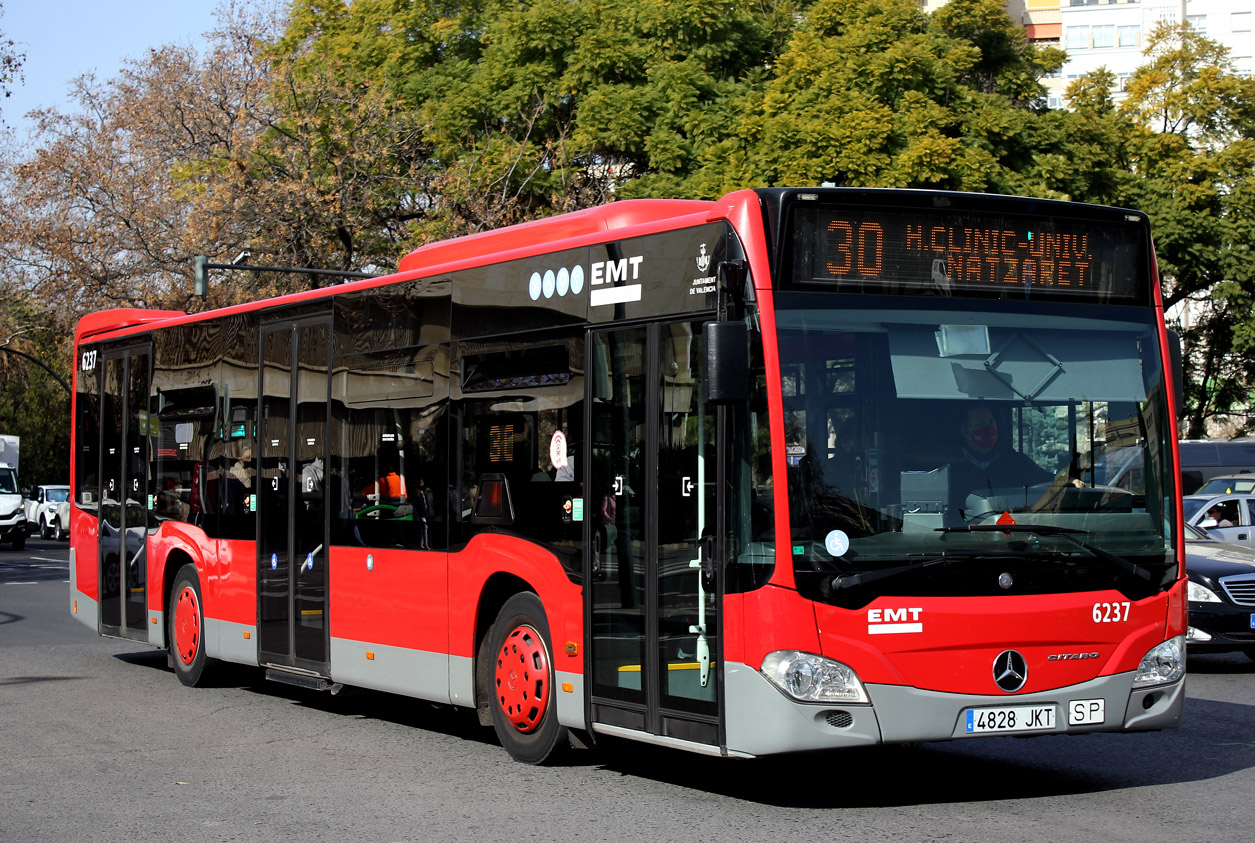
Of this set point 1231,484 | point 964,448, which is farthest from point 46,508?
point 964,448

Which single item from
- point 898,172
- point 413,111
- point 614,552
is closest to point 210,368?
point 614,552

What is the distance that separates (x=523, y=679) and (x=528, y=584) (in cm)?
55

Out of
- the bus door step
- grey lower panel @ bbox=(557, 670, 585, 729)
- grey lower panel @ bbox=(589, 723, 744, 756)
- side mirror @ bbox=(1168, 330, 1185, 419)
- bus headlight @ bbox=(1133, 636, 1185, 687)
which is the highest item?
side mirror @ bbox=(1168, 330, 1185, 419)

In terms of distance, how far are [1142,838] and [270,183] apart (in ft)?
85.8

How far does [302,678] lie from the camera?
11.4m

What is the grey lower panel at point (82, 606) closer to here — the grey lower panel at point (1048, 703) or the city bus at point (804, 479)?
the city bus at point (804, 479)

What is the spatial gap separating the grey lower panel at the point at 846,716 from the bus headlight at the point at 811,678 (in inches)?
1.6

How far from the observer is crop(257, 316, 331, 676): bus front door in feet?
37.3

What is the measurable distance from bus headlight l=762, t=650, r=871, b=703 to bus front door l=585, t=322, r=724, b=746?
43 cm

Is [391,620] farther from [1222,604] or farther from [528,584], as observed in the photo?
[1222,604]

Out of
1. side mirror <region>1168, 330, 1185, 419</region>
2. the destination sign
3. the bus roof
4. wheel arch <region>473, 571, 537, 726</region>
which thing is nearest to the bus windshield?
the destination sign

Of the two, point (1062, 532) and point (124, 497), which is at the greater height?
point (124, 497)

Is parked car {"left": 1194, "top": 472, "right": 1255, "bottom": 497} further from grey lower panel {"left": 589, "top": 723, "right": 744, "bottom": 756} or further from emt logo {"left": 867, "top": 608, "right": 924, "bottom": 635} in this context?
emt logo {"left": 867, "top": 608, "right": 924, "bottom": 635}

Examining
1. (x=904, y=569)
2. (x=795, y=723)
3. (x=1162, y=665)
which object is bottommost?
(x=795, y=723)
